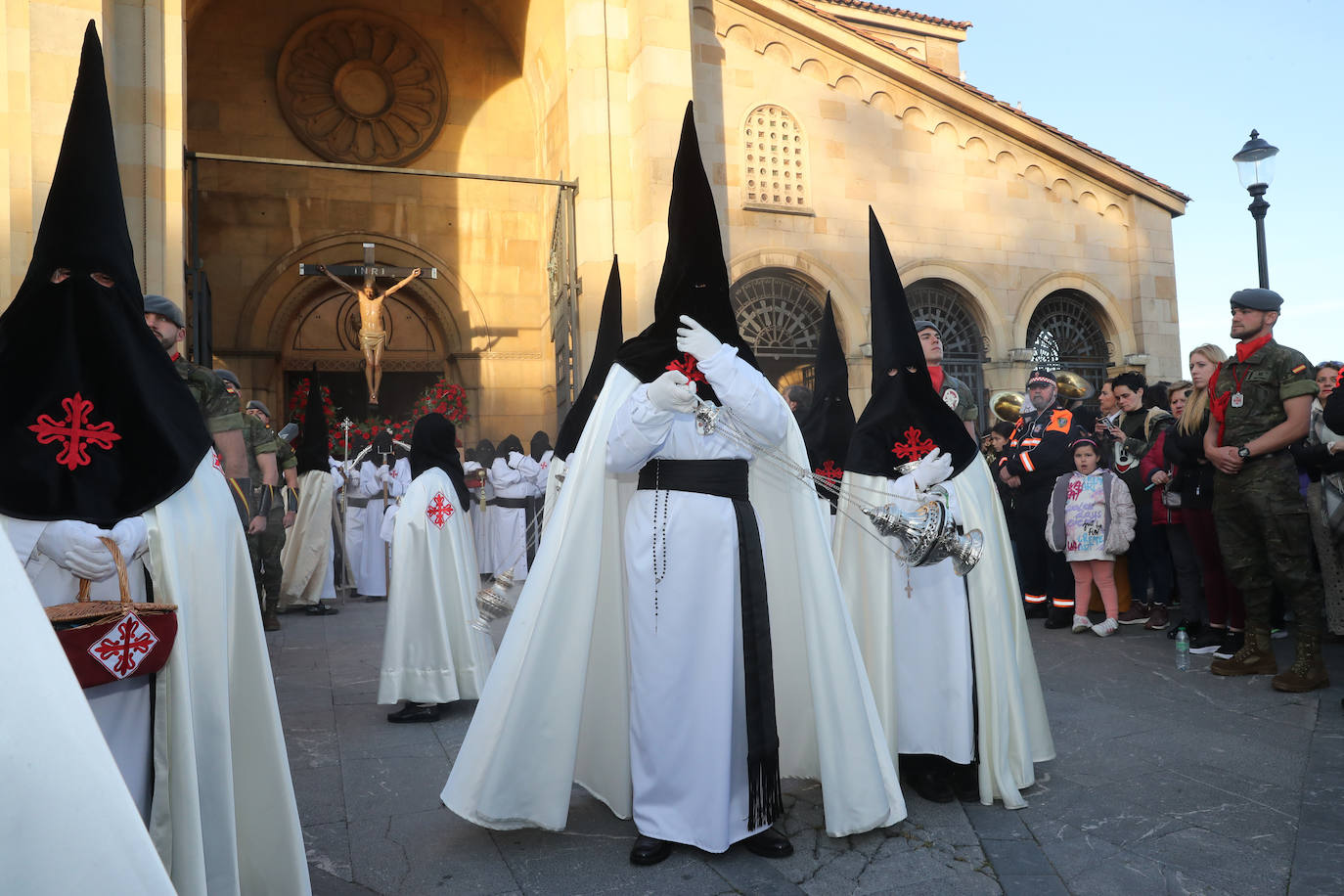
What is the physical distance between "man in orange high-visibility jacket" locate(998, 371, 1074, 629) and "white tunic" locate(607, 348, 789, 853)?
550cm

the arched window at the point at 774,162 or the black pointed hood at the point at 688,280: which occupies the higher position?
the arched window at the point at 774,162

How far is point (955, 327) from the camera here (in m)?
14.7

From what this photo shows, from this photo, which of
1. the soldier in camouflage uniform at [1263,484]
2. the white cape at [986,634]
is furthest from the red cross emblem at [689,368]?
the soldier in camouflage uniform at [1263,484]

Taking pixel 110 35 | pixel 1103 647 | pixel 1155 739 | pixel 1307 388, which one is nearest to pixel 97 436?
pixel 1155 739

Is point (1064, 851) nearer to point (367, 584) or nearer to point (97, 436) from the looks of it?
point (97, 436)

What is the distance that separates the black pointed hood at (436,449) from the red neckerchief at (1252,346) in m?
4.85

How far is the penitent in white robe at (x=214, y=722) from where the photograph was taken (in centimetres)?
244

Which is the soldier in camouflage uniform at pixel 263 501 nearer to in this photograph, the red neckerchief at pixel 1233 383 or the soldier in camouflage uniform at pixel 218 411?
the soldier in camouflage uniform at pixel 218 411

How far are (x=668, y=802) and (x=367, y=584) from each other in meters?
9.21

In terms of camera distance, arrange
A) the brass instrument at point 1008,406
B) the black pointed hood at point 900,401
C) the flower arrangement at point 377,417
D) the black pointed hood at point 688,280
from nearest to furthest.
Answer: the black pointed hood at point 688,280 → the black pointed hood at point 900,401 → the brass instrument at point 1008,406 → the flower arrangement at point 377,417

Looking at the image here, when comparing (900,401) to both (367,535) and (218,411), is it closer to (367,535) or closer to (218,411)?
(218,411)

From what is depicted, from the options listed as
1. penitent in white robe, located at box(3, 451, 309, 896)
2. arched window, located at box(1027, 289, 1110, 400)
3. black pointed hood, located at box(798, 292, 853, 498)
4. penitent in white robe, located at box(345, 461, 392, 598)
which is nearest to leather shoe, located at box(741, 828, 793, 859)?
penitent in white robe, located at box(3, 451, 309, 896)

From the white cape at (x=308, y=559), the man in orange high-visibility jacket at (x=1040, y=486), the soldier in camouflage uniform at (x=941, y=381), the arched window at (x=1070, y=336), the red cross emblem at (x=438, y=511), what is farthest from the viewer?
the arched window at (x=1070, y=336)

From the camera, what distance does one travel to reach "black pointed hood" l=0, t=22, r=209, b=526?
8.01ft
